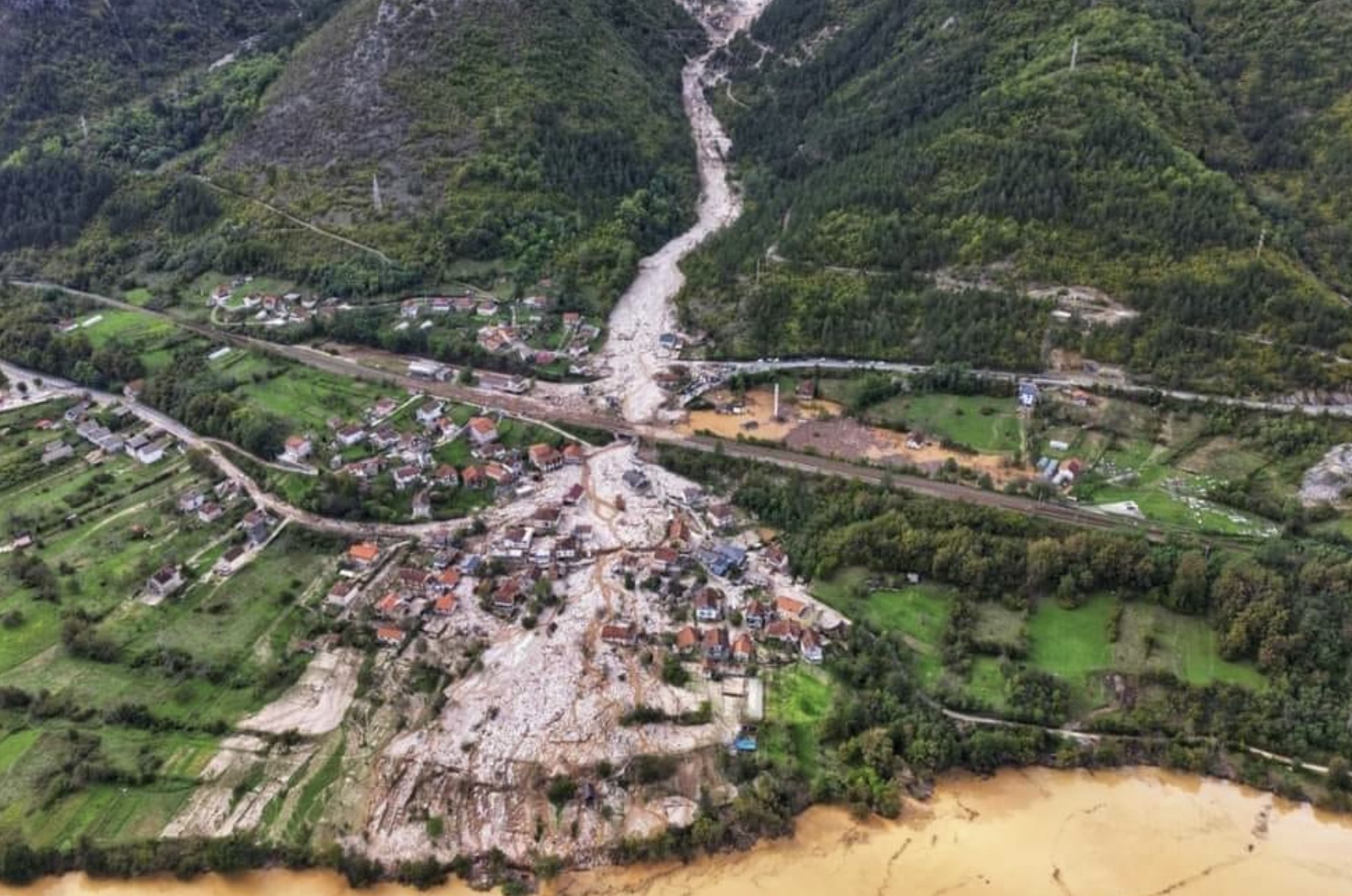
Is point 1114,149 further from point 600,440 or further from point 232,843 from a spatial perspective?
point 232,843

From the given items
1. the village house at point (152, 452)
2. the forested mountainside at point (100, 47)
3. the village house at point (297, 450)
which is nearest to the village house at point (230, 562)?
the village house at point (297, 450)

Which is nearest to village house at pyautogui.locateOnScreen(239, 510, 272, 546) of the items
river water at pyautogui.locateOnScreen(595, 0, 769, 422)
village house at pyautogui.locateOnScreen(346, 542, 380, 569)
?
village house at pyautogui.locateOnScreen(346, 542, 380, 569)

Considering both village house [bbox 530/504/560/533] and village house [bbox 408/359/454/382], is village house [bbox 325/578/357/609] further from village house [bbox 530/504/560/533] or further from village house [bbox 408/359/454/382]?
village house [bbox 408/359/454/382]

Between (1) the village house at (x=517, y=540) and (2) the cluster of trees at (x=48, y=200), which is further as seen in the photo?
(2) the cluster of trees at (x=48, y=200)

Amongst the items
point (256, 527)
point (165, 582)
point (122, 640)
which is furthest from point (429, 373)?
point (122, 640)

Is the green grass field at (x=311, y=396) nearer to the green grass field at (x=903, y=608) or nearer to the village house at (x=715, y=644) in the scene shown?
the village house at (x=715, y=644)

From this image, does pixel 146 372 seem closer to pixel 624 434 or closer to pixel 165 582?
pixel 165 582
